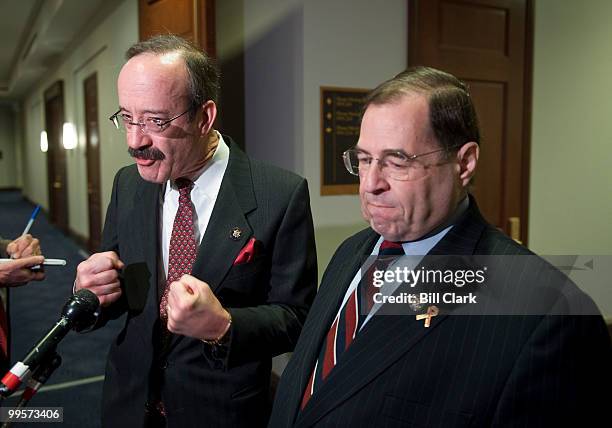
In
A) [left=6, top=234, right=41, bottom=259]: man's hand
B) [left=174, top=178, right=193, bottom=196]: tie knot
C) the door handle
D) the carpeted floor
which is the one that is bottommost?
the carpeted floor

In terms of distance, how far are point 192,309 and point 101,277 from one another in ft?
1.02

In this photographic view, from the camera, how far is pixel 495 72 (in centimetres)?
304

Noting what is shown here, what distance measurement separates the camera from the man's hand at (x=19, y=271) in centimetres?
138

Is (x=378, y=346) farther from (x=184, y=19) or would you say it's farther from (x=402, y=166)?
(x=184, y=19)

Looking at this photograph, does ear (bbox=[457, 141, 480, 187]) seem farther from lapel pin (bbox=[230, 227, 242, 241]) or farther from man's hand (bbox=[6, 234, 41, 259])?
man's hand (bbox=[6, 234, 41, 259])

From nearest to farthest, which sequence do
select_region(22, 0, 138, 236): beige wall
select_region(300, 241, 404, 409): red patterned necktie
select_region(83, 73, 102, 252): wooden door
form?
select_region(300, 241, 404, 409): red patterned necktie, select_region(22, 0, 138, 236): beige wall, select_region(83, 73, 102, 252): wooden door

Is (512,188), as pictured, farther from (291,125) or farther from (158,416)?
(158,416)

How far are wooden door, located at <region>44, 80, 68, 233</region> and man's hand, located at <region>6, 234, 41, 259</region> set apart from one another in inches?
252

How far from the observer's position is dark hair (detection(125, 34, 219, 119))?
1205 mm

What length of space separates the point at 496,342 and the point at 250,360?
624 millimetres

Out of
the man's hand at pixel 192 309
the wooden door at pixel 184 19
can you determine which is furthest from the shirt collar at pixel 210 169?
the wooden door at pixel 184 19

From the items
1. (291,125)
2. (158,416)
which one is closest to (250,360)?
(158,416)

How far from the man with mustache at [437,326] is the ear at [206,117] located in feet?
1.35

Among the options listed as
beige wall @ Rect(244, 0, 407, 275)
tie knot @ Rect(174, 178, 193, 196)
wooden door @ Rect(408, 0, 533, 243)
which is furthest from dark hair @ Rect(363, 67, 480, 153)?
wooden door @ Rect(408, 0, 533, 243)
